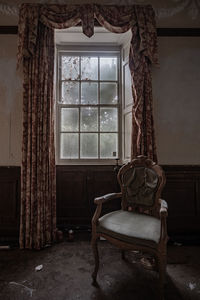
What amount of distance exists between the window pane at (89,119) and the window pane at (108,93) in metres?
0.22

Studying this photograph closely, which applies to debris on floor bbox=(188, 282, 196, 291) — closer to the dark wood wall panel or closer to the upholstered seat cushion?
the upholstered seat cushion

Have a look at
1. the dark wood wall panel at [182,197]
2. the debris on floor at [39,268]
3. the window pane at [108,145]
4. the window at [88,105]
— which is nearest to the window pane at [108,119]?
the window at [88,105]

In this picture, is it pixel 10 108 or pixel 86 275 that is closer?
pixel 86 275

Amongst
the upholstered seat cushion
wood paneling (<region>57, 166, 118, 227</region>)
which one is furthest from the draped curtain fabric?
the upholstered seat cushion

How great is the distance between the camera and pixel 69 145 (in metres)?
2.58

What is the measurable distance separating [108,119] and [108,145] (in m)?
0.39

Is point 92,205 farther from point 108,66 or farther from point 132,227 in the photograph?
point 108,66

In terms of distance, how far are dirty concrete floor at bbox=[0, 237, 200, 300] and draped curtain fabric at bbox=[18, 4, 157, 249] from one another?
1.17 ft

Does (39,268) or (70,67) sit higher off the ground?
(70,67)

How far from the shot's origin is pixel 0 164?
91.7 inches

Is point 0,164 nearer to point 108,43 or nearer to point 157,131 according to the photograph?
point 157,131

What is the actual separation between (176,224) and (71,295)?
1.56 m

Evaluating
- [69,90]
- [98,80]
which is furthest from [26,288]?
[98,80]

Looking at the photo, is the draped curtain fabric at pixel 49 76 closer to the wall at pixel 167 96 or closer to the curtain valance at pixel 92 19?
the curtain valance at pixel 92 19
